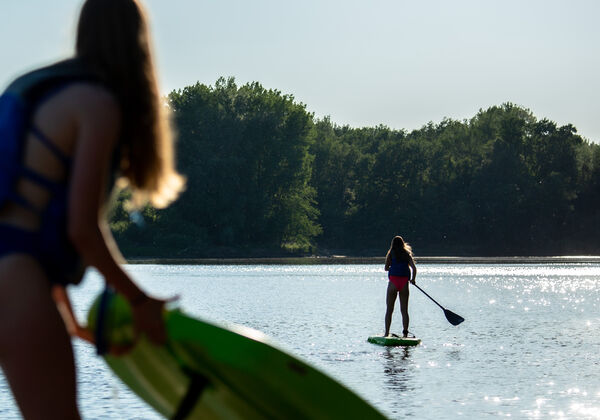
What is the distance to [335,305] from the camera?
80.6 feet

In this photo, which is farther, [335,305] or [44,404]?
[335,305]

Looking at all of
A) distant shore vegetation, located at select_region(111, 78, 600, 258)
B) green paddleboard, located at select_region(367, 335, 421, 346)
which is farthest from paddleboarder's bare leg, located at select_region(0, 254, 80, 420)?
distant shore vegetation, located at select_region(111, 78, 600, 258)

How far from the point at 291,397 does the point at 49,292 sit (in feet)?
2.37

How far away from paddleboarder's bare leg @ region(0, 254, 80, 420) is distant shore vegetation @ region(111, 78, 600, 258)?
7314 centimetres

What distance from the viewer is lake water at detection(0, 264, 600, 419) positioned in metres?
8.76

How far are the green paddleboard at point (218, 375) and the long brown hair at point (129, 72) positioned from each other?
362mm

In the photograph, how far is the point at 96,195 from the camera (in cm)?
261

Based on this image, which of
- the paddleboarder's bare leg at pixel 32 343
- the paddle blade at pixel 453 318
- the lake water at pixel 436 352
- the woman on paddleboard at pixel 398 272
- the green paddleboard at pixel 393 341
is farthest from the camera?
the paddle blade at pixel 453 318

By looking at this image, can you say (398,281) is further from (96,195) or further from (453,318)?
(96,195)

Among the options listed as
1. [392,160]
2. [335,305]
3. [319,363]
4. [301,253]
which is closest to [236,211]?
[301,253]

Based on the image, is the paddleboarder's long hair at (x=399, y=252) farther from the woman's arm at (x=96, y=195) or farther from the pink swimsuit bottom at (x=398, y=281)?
the woman's arm at (x=96, y=195)

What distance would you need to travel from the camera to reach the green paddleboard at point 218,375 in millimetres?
2766

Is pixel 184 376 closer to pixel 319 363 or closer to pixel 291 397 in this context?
pixel 291 397

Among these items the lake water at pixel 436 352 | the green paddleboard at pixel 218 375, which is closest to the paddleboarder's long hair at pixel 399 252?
the lake water at pixel 436 352
